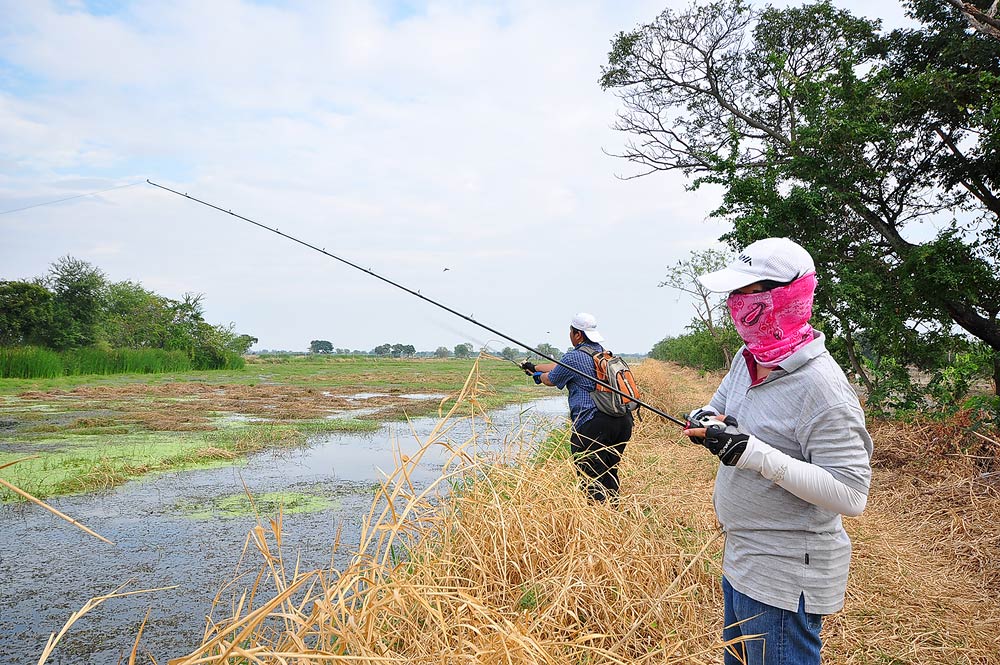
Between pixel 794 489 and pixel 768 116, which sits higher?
pixel 768 116

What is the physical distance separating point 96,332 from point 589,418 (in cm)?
3845

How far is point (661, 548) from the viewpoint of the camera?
143 inches

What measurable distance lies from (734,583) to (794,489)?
39 centimetres

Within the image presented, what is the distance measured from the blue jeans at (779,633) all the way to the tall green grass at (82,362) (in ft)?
96.5

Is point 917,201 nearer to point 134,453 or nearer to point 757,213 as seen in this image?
point 757,213

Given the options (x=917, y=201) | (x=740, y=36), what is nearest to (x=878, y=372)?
(x=917, y=201)

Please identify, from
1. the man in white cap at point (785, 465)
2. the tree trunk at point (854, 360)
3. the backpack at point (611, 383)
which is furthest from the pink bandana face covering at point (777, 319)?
the tree trunk at point (854, 360)

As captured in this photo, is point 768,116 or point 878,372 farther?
point 768,116

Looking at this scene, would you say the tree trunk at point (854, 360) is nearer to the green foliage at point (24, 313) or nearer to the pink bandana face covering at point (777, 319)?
the pink bandana face covering at point (777, 319)

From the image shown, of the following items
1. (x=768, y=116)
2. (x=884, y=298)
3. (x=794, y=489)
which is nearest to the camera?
(x=794, y=489)

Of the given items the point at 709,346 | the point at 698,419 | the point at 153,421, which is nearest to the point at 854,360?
the point at 698,419

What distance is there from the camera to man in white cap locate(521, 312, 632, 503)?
456 cm

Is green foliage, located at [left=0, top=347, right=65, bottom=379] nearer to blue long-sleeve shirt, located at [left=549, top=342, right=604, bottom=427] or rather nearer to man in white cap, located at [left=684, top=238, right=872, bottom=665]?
blue long-sleeve shirt, located at [left=549, top=342, right=604, bottom=427]

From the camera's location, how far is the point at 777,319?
177cm
